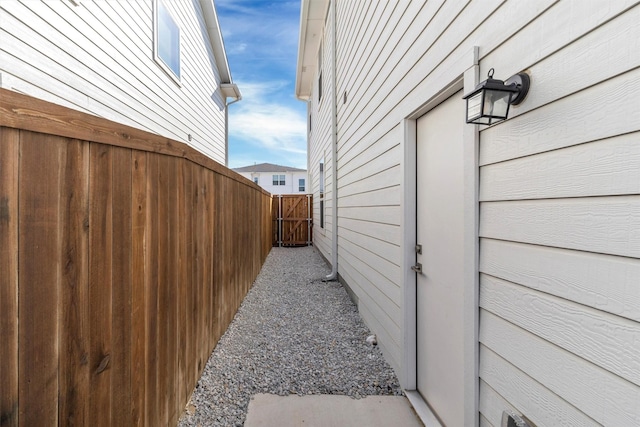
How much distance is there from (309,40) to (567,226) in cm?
960

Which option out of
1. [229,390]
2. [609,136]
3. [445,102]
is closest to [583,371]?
[609,136]

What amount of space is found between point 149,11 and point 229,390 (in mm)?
5368

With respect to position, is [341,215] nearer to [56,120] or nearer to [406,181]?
[406,181]

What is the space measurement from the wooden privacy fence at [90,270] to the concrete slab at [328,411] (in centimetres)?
58

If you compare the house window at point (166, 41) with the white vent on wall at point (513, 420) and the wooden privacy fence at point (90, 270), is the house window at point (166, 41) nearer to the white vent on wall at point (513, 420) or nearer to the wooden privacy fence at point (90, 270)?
the wooden privacy fence at point (90, 270)

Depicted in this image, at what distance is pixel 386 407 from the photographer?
102 inches

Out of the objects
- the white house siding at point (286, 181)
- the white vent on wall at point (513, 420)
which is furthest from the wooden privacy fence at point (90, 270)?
the white house siding at point (286, 181)

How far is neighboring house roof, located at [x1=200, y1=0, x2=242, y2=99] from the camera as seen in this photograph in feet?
27.5

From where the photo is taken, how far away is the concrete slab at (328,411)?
2406 millimetres

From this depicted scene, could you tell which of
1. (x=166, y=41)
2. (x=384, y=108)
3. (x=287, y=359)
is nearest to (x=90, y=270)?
(x=287, y=359)

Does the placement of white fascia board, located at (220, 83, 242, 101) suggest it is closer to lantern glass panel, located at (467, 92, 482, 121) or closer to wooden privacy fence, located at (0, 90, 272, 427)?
wooden privacy fence, located at (0, 90, 272, 427)

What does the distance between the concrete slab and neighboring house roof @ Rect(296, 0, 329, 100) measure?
7636 mm

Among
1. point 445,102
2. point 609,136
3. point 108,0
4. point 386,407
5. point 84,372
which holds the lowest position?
point 386,407

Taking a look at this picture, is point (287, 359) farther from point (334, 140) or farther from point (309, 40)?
point (309, 40)
